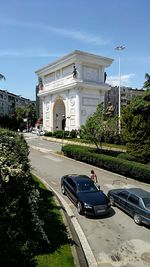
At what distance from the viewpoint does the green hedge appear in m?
24.4

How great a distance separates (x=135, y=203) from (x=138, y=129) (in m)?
14.6

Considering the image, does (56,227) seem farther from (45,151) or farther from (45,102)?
(45,102)

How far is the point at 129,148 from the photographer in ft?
98.8

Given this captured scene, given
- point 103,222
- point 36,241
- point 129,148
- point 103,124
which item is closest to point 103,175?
→ point 129,148

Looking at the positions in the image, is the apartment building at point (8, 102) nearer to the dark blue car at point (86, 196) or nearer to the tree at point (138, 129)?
the tree at point (138, 129)

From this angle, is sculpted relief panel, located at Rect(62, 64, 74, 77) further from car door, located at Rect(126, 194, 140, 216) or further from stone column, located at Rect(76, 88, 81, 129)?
car door, located at Rect(126, 194, 140, 216)

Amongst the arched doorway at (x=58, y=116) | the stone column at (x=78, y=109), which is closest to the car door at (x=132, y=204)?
the stone column at (x=78, y=109)

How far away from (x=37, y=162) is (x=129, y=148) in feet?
35.0

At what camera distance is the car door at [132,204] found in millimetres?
15423

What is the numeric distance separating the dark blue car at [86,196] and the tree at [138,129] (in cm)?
1154

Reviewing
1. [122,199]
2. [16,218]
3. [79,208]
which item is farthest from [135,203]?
[16,218]

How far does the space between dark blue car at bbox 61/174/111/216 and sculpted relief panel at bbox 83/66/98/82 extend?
4276 centimetres

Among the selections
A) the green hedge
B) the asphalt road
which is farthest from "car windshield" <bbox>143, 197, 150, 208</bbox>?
the green hedge

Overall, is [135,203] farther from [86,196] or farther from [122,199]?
[86,196]
